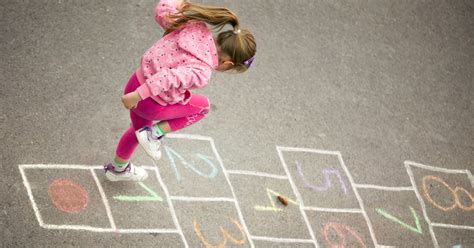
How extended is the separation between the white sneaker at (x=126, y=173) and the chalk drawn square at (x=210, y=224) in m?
0.30

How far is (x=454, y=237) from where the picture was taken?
4.27 metres

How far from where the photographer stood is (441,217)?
171 inches

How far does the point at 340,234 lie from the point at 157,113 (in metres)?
1.69

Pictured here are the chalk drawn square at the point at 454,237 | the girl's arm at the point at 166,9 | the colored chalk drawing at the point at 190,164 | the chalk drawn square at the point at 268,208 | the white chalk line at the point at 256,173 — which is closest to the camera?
the girl's arm at the point at 166,9

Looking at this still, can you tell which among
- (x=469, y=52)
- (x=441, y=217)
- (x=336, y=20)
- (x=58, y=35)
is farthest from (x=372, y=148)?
(x=58, y=35)

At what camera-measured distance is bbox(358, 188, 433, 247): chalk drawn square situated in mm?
4066

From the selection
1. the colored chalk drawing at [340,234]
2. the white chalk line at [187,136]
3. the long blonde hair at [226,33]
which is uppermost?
the long blonde hair at [226,33]

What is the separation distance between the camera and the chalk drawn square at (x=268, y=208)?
3.77 metres

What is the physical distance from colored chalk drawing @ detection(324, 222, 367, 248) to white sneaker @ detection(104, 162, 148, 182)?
134 cm

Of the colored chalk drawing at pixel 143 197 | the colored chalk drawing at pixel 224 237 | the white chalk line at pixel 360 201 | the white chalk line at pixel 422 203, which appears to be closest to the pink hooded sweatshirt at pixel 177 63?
the colored chalk drawing at pixel 143 197

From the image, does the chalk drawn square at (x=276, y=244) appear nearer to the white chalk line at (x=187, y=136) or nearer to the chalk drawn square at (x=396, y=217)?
the chalk drawn square at (x=396, y=217)

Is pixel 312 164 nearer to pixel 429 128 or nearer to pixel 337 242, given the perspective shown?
pixel 337 242

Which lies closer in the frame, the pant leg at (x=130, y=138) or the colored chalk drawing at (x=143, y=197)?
the pant leg at (x=130, y=138)

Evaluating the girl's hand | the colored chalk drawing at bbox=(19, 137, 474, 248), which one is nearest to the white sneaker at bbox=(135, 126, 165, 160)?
the girl's hand
